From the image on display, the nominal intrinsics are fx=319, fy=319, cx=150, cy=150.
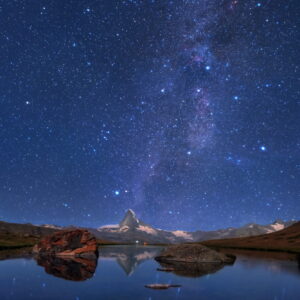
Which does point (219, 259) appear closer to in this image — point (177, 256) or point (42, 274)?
point (177, 256)

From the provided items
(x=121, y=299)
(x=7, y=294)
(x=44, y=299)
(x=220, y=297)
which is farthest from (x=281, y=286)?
(x=7, y=294)

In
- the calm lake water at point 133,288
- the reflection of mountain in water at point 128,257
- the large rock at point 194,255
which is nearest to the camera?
the calm lake water at point 133,288

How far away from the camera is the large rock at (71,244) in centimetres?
5244

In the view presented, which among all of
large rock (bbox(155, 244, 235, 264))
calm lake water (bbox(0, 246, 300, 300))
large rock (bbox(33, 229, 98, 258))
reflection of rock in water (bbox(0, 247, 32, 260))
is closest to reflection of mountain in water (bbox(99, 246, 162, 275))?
A: large rock (bbox(33, 229, 98, 258))

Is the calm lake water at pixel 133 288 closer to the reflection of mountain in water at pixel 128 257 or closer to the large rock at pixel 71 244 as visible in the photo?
the reflection of mountain in water at pixel 128 257

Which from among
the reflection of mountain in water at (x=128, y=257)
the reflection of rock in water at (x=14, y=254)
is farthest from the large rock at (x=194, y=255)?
the reflection of rock in water at (x=14, y=254)

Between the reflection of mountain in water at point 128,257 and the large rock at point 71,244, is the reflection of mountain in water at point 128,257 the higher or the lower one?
the lower one

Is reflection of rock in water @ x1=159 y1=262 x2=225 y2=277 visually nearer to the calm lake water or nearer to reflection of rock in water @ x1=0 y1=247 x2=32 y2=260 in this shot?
the calm lake water

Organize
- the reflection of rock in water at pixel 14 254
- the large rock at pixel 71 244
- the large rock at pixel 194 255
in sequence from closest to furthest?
the large rock at pixel 194 255 → the reflection of rock in water at pixel 14 254 → the large rock at pixel 71 244

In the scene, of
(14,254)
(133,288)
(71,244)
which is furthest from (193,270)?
(14,254)

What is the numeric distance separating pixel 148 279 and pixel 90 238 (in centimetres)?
2903

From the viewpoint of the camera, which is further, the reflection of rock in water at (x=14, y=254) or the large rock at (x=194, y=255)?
the reflection of rock in water at (x=14, y=254)

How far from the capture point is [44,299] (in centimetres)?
1794

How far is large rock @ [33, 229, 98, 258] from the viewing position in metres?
52.4
